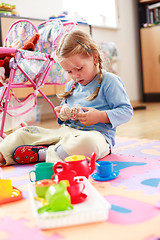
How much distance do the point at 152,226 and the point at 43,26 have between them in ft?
5.89

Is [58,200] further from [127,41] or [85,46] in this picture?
[127,41]

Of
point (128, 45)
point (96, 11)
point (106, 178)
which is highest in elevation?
point (96, 11)

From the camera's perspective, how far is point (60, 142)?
121cm

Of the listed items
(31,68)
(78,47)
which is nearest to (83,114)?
(78,47)

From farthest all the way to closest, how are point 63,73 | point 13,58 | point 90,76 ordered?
point 63,73 → point 13,58 → point 90,76

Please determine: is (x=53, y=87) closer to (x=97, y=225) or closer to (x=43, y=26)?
(x=43, y=26)

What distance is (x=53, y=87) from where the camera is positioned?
2951 mm

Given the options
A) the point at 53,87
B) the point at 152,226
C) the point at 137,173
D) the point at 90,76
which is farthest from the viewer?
the point at 53,87

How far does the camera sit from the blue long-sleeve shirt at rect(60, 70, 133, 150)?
1246 mm

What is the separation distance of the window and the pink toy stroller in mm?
1595

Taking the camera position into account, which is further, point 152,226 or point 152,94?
point 152,94

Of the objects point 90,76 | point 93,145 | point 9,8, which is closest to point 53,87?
point 9,8

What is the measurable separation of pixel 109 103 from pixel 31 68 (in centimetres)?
Result: 72

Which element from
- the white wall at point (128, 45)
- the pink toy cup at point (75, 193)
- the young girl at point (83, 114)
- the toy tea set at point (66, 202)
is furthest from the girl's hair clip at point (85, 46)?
the white wall at point (128, 45)
